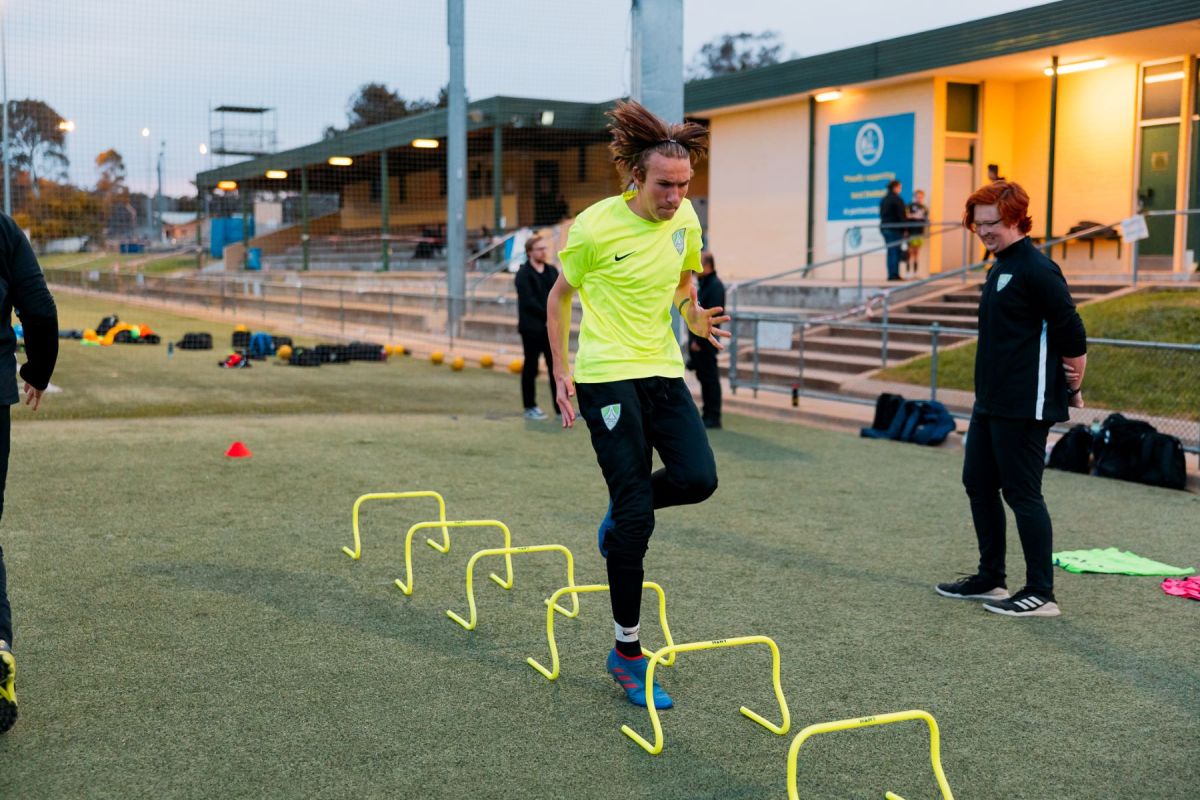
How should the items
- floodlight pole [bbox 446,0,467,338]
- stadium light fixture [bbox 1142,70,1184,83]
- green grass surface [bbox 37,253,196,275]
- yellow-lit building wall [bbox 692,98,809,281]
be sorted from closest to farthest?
stadium light fixture [bbox 1142,70,1184,83]
floodlight pole [bbox 446,0,467,338]
yellow-lit building wall [bbox 692,98,809,281]
green grass surface [bbox 37,253,196,275]

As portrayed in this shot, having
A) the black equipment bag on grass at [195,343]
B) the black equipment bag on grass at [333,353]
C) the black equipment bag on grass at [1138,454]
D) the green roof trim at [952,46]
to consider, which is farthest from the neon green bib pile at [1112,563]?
the black equipment bag on grass at [195,343]

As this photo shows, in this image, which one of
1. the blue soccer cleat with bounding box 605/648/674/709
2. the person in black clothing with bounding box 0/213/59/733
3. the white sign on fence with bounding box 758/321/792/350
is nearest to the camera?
the person in black clothing with bounding box 0/213/59/733

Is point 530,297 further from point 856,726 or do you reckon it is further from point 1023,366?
point 856,726

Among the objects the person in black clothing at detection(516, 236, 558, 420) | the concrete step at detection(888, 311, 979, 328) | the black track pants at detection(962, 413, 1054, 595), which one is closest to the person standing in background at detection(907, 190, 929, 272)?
the concrete step at detection(888, 311, 979, 328)

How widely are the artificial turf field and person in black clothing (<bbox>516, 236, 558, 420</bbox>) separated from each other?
2783 millimetres

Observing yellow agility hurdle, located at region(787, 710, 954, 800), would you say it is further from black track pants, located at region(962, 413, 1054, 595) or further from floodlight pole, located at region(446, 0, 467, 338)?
floodlight pole, located at region(446, 0, 467, 338)

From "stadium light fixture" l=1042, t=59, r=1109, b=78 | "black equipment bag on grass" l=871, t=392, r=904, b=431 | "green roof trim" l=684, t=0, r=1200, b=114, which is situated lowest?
"black equipment bag on grass" l=871, t=392, r=904, b=431

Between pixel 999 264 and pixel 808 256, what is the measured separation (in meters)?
18.7

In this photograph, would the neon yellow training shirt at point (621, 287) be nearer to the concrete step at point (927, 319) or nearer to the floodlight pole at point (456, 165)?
the concrete step at point (927, 319)

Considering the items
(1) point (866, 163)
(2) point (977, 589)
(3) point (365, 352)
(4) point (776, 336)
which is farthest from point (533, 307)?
(1) point (866, 163)

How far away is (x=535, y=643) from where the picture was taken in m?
4.92

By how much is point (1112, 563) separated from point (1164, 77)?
15.6 m

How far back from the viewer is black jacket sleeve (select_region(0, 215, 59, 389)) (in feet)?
13.1

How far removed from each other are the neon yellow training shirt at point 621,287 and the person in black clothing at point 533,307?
23.3ft
